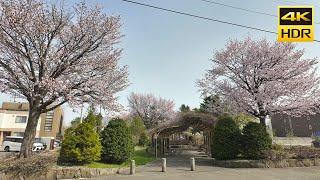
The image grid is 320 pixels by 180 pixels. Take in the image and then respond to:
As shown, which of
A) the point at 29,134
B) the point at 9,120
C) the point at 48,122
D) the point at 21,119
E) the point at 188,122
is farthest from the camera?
the point at 48,122

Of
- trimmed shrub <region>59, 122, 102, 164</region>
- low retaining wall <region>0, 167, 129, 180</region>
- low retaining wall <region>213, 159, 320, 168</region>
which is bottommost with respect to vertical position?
low retaining wall <region>0, 167, 129, 180</region>

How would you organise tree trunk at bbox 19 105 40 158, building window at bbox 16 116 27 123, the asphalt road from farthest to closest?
1. building window at bbox 16 116 27 123
2. tree trunk at bbox 19 105 40 158
3. the asphalt road

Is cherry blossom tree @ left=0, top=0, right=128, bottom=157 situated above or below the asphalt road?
above

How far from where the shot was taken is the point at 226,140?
55.5 ft

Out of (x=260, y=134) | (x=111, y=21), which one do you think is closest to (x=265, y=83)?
(x=260, y=134)

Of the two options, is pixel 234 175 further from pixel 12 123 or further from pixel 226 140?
pixel 12 123

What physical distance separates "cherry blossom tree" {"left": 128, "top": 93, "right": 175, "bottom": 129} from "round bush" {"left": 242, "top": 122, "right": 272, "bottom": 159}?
33386 millimetres

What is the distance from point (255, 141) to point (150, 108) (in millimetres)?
35850

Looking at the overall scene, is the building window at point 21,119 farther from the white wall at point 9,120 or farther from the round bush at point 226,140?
the round bush at point 226,140

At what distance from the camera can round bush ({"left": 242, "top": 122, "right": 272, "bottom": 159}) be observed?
1609 cm

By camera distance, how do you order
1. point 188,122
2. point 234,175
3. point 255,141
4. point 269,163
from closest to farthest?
point 234,175 → point 269,163 → point 255,141 → point 188,122

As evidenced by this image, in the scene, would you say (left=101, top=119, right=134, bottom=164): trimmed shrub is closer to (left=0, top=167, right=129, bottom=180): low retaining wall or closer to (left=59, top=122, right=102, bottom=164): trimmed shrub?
(left=59, top=122, right=102, bottom=164): trimmed shrub

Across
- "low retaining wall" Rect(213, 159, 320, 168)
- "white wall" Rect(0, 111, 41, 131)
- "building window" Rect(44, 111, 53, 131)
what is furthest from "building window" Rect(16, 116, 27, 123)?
"low retaining wall" Rect(213, 159, 320, 168)

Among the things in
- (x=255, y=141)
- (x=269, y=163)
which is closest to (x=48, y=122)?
(x=255, y=141)
